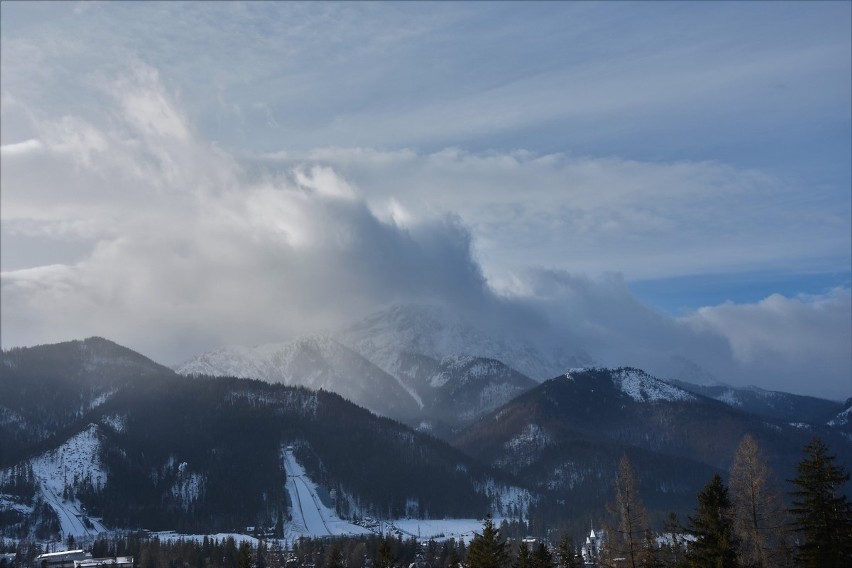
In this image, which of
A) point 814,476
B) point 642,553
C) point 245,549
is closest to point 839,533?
point 814,476

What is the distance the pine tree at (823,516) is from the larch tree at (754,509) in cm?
511

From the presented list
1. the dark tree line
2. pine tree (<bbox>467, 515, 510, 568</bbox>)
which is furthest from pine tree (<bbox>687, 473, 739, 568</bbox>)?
pine tree (<bbox>467, 515, 510, 568</bbox>)

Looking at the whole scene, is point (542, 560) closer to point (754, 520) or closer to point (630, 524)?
point (630, 524)

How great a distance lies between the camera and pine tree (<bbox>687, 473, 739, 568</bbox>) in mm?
90250

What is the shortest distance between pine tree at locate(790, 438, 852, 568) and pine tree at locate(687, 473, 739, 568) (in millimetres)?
6099

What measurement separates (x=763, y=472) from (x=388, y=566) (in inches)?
2457

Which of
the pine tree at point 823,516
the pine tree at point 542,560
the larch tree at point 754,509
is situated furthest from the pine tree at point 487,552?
the pine tree at point 823,516

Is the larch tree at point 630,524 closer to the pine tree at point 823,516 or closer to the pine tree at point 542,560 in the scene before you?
the pine tree at point 542,560

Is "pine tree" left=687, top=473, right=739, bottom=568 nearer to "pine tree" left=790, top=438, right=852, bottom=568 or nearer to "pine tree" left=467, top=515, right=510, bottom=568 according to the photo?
"pine tree" left=790, top=438, right=852, bottom=568

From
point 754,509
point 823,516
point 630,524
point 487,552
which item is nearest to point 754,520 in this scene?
point 754,509

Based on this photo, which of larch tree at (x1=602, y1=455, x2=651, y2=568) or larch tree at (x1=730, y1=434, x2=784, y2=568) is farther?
larch tree at (x1=602, y1=455, x2=651, y2=568)

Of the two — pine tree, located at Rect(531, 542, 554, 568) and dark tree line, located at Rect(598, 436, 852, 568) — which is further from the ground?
dark tree line, located at Rect(598, 436, 852, 568)

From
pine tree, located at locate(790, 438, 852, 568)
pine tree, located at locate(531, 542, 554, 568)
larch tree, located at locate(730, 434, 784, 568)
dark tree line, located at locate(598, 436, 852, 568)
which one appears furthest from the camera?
pine tree, located at locate(531, 542, 554, 568)

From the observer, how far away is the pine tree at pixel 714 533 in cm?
9025
